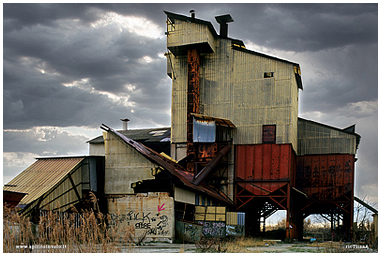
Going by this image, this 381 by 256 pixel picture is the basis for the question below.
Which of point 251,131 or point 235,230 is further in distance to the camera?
point 251,131

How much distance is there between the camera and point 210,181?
111ft

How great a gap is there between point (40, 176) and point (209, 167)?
11850 millimetres

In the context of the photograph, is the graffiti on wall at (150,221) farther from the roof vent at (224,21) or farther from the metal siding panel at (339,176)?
the roof vent at (224,21)

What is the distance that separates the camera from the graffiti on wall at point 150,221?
84.1 ft

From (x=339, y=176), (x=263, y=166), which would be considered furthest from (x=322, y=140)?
(x=263, y=166)

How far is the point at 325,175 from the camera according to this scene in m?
34.6

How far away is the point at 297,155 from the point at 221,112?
7953mm

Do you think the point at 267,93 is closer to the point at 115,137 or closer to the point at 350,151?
the point at 350,151

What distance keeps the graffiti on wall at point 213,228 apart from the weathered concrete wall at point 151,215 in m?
3.46

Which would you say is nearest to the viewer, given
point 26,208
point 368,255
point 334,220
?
point 368,255

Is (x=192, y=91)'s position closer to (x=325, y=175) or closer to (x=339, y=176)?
(x=325, y=175)

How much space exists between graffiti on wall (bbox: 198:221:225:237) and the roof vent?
55.1ft

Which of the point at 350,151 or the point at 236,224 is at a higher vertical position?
the point at 350,151

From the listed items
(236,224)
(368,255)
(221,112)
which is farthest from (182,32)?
(368,255)
